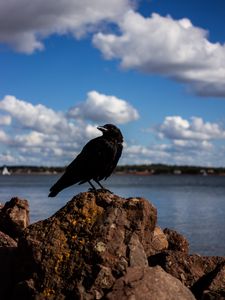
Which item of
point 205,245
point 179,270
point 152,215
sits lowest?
point 205,245

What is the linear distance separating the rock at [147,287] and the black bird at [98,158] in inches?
142

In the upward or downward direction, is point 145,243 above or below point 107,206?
below

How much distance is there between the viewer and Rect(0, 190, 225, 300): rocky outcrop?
8.61 metres

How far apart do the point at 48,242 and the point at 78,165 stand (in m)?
3.39

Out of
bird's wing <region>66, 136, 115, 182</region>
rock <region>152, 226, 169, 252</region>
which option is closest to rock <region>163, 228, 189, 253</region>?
rock <region>152, 226, 169, 252</region>

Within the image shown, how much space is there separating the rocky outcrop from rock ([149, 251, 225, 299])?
0.06ft

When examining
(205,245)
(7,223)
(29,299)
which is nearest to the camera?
(29,299)

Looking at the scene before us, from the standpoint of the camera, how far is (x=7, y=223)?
15719mm

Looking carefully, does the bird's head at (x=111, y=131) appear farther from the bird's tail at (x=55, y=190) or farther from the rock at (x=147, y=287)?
the rock at (x=147, y=287)

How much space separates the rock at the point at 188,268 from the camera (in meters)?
10.1

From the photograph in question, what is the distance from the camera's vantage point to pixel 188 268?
10.3 metres

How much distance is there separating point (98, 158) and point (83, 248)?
3254 mm

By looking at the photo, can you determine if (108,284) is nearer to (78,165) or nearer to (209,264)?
(209,264)

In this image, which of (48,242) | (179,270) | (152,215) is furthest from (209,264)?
(48,242)
